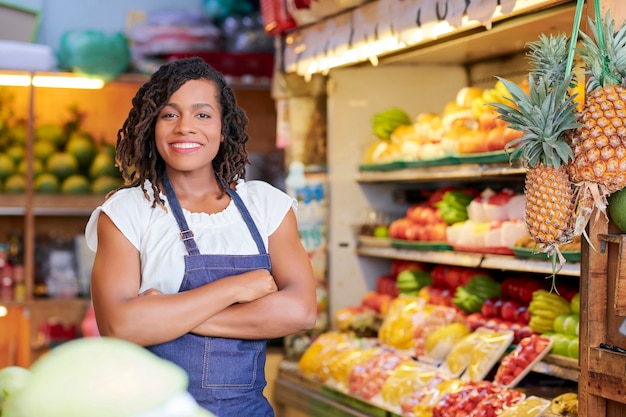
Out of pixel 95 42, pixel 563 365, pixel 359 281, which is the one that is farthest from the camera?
pixel 95 42

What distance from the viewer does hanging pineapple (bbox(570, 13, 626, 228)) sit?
2.38m

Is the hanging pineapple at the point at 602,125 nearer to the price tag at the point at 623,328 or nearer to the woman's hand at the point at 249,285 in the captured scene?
the price tag at the point at 623,328

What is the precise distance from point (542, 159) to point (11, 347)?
441 centimetres

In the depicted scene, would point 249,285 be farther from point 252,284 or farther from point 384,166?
point 384,166

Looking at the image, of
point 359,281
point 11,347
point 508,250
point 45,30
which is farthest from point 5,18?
point 508,250

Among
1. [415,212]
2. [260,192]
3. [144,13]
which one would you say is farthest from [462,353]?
[144,13]

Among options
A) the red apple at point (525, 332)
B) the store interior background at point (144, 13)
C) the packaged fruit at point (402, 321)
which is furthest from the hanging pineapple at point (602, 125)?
the store interior background at point (144, 13)

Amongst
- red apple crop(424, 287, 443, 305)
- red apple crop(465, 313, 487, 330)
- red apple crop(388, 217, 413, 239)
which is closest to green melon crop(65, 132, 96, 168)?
red apple crop(388, 217, 413, 239)

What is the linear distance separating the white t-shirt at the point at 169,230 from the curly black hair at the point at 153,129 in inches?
2.1

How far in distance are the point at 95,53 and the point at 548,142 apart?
13.0 feet

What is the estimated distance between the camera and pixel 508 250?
12.5 ft

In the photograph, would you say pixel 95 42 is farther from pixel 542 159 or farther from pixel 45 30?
pixel 542 159

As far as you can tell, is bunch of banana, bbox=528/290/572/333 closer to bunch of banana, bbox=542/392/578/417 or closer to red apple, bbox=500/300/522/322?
red apple, bbox=500/300/522/322

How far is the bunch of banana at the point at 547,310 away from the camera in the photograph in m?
3.68
